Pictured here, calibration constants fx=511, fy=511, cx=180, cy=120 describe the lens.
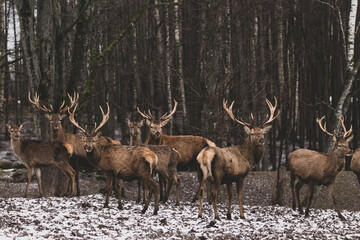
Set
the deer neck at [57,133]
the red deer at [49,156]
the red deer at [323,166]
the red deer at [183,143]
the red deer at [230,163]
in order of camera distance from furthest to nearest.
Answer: the red deer at [183,143], the deer neck at [57,133], the red deer at [49,156], the red deer at [323,166], the red deer at [230,163]

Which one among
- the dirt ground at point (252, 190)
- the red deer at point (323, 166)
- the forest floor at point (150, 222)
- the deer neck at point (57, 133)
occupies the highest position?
the deer neck at point (57, 133)

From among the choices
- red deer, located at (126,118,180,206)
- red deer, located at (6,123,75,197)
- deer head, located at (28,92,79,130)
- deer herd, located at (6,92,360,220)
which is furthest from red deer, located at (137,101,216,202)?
red deer, located at (6,123,75,197)

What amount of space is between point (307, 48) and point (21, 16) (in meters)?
15.7

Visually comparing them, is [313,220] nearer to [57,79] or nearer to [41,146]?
[41,146]

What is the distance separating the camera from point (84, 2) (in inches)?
537

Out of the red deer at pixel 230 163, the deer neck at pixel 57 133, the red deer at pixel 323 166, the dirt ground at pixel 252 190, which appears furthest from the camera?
the dirt ground at pixel 252 190

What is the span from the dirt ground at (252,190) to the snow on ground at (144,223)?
20.4 ft

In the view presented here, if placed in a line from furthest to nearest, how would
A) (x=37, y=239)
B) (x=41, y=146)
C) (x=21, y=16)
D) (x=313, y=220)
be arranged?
(x=21, y=16) → (x=41, y=146) → (x=313, y=220) → (x=37, y=239)

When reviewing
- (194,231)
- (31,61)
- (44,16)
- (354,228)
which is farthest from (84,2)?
(354,228)

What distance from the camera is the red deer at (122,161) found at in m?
10.2

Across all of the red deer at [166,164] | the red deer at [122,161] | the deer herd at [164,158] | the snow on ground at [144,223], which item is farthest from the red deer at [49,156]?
the red deer at [166,164]

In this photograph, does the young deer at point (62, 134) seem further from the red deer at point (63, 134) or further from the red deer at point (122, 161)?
the red deer at point (122, 161)

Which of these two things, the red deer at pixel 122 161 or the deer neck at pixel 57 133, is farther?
the deer neck at pixel 57 133

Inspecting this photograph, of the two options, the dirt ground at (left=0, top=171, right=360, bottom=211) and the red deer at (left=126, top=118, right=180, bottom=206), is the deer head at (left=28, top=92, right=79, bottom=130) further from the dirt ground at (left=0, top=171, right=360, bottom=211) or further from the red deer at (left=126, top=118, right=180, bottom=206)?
the dirt ground at (left=0, top=171, right=360, bottom=211)
